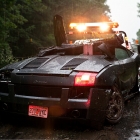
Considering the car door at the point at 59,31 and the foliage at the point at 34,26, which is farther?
the foliage at the point at 34,26

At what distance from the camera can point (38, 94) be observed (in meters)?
3.70

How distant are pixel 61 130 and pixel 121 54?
2268mm

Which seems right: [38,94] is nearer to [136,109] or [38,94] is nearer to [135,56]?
[136,109]

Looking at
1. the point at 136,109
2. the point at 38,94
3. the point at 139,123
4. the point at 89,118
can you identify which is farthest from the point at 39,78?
the point at 136,109

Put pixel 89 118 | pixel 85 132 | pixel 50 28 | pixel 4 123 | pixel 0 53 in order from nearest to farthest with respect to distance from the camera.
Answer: pixel 89 118 → pixel 85 132 → pixel 4 123 → pixel 0 53 → pixel 50 28

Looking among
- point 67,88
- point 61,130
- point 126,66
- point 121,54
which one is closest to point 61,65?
point 67,88

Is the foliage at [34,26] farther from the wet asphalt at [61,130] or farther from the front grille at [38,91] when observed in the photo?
the front grille at [38,91]

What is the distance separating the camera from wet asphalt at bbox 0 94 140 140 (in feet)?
11.7

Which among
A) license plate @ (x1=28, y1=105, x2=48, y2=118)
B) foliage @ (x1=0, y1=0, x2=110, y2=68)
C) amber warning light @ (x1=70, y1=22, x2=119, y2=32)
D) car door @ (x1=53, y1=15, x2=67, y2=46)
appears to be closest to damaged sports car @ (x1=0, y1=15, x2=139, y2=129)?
license plate @ (x1=28, y1=105, x2=48, y2=118)

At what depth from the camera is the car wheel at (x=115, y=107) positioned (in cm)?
399

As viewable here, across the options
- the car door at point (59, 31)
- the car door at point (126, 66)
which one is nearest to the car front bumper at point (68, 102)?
the car door at point (126, 66)

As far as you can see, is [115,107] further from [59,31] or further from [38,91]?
[59,31]

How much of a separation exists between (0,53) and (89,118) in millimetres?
12154

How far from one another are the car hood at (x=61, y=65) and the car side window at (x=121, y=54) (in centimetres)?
80
